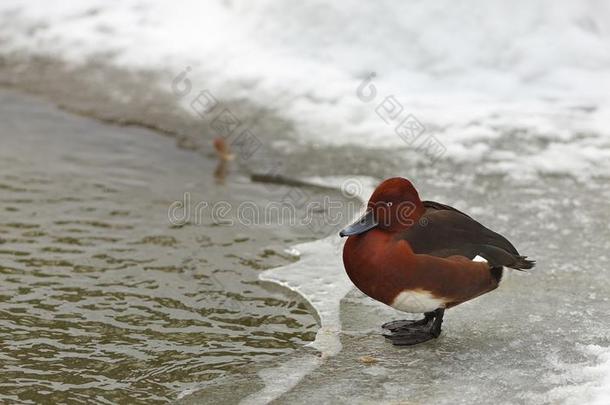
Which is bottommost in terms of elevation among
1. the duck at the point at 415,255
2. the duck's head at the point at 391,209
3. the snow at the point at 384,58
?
the duck at the point at 415,255

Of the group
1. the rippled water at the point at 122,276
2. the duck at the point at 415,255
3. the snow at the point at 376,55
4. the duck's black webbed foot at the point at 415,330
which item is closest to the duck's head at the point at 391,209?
the duck at the point at 415,255

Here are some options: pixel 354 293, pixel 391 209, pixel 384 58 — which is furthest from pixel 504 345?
pixel 384 58

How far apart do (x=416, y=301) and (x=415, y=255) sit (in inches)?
Result: 7.1

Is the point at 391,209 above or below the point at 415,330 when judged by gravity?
above

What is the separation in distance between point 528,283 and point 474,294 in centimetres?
66

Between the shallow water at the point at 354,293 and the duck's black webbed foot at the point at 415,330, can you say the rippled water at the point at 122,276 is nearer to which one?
the shallow water at the point at 354,293

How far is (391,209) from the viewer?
12.1 feet

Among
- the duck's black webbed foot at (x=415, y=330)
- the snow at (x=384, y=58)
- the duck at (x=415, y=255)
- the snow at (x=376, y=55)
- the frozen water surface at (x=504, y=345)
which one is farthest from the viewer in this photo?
the snow at (x=376, y=55)

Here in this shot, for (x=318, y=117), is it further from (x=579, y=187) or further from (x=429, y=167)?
(x=579, y=187)

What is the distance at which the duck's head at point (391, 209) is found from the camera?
3.70 meters

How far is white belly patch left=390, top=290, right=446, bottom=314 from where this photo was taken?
144 inches

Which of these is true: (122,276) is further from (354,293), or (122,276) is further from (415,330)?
(415,330)

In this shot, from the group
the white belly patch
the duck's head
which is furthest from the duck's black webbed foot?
the duck's head

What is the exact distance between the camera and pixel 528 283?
4379 mm
